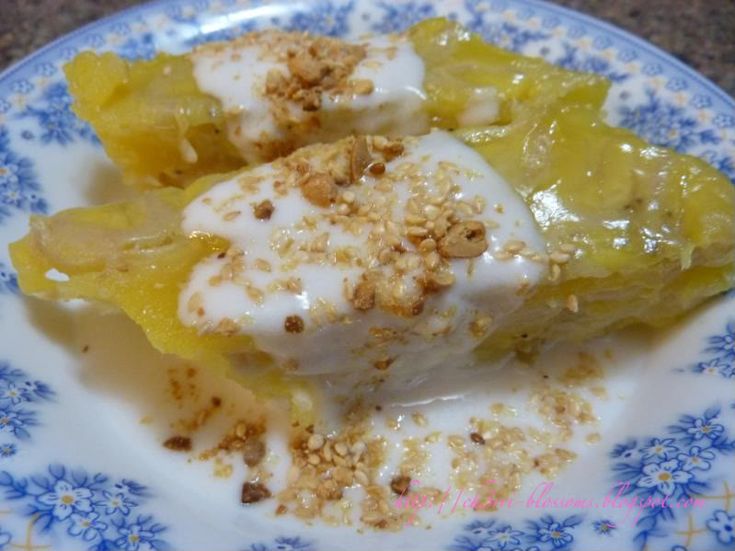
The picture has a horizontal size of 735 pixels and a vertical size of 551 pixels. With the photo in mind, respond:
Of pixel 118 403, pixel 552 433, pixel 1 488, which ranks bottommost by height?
pixel 552 433

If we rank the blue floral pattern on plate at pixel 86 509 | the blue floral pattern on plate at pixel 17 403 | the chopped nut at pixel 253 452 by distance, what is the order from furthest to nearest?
the chopped nut at pixel 253 452 < the blue floral pattern on plate at pixel 17 403 < the blue floral pattern on plate at pixel 86 509

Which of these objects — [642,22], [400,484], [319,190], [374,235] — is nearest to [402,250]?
[374,235]

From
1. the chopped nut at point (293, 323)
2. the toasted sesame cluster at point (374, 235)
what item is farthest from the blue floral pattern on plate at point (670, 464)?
the chopped nut at point (293, 323)

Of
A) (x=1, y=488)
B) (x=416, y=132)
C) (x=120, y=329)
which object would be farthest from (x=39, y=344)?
(x=416, y=132)

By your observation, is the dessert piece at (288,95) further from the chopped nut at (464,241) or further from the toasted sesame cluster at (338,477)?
the toasted sesame cluster at (338,477)

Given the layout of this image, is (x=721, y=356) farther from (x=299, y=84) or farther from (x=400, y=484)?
(x=299, y=84)

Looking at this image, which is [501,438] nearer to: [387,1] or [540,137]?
[540,137]

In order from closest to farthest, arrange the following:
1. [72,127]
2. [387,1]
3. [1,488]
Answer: [1,488] < [72,127] < [387,1]
